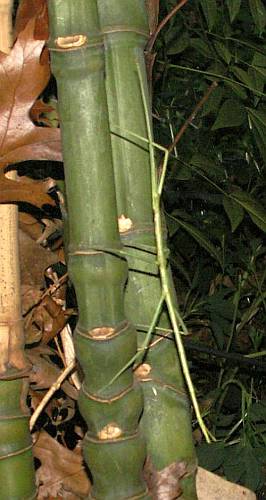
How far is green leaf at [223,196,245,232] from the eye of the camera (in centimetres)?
111

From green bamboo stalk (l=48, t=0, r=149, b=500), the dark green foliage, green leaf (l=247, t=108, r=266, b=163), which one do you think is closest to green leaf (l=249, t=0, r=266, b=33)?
the dark green foliage

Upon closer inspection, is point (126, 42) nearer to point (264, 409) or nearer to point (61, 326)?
point (61, 326)

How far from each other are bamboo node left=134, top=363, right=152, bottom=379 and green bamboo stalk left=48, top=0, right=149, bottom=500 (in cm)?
4

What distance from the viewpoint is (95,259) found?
0.68 metres

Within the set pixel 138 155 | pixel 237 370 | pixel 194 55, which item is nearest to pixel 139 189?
pixel 138 155

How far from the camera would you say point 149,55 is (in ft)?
2.56

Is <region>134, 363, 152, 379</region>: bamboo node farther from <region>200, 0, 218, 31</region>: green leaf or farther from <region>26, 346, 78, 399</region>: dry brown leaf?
<region>200, 0, 218, 31</region>: green leaf

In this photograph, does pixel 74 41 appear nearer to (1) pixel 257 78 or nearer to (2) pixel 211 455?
Answer: (1) pixel 257 78

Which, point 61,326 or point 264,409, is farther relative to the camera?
point 264,409

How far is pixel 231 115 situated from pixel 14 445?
1.79ft

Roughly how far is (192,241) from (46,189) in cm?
115

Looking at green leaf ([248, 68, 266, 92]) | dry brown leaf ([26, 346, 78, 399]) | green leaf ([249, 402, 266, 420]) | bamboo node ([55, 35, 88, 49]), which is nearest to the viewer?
bamboo node ([55, 35, 88, 49])

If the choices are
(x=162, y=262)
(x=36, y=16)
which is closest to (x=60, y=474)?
(x=162, y=262)

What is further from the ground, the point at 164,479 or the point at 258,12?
the point at 258,12
